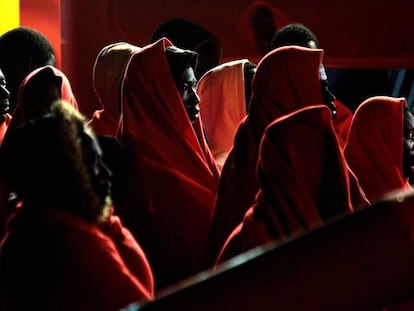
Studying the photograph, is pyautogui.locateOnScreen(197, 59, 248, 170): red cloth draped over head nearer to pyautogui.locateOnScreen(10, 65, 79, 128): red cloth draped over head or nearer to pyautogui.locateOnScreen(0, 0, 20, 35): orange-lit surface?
pyautogui.locateOnScreen(10, 65, 79, 128): red cloth draped over head

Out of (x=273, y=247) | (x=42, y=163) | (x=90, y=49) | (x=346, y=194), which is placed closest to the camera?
(x=273, y=247)

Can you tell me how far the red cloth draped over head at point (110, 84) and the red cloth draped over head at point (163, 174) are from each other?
0.47m

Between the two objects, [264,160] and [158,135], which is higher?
[264,160]

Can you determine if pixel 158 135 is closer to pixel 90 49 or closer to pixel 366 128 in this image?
pixel 366 128

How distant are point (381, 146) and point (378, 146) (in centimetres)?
1

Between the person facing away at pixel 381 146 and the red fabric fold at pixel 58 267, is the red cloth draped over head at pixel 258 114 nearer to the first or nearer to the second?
the person facing away at pixel 381 146

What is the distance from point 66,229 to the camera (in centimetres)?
157

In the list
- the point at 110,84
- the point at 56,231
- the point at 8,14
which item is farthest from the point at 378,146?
the point at 8,14

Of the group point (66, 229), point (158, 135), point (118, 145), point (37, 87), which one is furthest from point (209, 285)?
point (37, 87)

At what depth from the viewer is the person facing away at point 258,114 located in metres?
2.35

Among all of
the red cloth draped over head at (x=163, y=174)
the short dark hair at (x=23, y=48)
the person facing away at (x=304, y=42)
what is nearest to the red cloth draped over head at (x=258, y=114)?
the red cloth draped over head at (x=163, y=174)

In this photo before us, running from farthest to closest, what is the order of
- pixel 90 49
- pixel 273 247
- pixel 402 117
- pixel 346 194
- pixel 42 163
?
pixel 90 49 < pixel 402 117 < pixel 346 194 < pixel 42 163 < pixel 273 247

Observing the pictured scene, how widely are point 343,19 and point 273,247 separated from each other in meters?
4.39

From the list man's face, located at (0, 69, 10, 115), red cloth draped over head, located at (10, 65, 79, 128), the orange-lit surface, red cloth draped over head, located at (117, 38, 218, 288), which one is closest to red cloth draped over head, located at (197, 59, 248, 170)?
red cloth draped over head, located at (117, 38, 218, 288)
